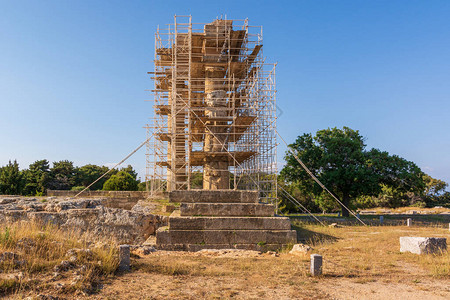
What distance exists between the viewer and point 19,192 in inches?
1121

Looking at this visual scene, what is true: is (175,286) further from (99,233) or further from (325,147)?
(325,147)

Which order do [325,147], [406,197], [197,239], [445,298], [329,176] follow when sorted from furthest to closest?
[406,197]
[325,147]
[329,176]
[197,239]
[445,298]

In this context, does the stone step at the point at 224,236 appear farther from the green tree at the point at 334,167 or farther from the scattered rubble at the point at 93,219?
the green tree at the point at 334,167

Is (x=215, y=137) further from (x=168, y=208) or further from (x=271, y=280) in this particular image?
(x=271, y=280)

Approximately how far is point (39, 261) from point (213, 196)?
6958 millimetres

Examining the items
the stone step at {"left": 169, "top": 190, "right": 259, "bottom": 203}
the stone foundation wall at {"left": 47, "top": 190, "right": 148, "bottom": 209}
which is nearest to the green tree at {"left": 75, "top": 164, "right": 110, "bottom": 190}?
the stone foundation wall at {"left": 47, "top": 190, "right": 148, "bottom": 209}

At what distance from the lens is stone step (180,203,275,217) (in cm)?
1131

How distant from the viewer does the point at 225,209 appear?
11.4 metres

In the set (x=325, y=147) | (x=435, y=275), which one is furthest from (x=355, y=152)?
(x=435, y=275)

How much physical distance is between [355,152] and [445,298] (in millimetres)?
18179

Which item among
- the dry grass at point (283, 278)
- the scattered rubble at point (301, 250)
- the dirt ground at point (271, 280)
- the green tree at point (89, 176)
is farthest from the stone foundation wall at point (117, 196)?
the green tree at point (89, 176)

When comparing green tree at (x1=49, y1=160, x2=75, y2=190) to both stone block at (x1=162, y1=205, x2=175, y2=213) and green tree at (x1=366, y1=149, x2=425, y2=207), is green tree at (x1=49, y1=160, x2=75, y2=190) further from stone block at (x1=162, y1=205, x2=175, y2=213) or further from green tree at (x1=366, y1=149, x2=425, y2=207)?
green tree at (x1=366, y1=149, x2=425, y2=207)

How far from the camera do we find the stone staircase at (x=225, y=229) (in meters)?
10.5

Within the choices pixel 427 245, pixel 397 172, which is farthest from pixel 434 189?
pixel 427 245
